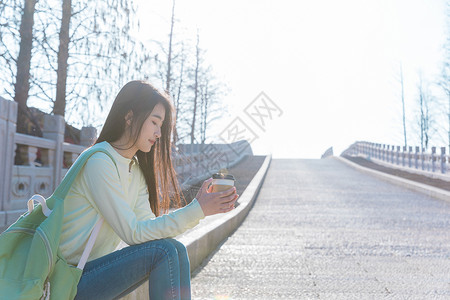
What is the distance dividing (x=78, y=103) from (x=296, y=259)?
6495 mm

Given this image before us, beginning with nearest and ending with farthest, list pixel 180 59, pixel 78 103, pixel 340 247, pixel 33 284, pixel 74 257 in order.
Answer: pixel 33 284 < pixel 74 257 < pixel 340 247 < pixel 78 103 < pixel 180 59

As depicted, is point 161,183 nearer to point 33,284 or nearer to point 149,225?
point 149,225

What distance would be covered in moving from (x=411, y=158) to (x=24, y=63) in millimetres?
19372

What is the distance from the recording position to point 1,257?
194cm

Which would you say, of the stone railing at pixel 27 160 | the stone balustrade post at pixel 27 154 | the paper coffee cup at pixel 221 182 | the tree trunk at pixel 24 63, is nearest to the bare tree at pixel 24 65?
the tree trunk at pixel 24 63

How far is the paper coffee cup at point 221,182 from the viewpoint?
2.42 m

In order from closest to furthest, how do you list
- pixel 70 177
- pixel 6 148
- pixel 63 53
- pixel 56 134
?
pixel 70 177
pixel 6 148
pixel 56 134
pixel 63 53

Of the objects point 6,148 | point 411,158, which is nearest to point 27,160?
point 6,148

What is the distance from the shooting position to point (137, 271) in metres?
2.34

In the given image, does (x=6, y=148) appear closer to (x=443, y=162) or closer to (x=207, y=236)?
(x=207, y=236)

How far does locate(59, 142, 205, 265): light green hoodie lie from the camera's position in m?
2.23

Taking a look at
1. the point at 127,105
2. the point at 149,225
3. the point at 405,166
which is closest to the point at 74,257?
the point at 149,225

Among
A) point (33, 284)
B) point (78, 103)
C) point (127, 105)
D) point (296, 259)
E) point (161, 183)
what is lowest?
point (296, 259)

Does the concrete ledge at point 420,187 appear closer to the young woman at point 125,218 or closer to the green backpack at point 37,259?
the young woman at point 125,218
